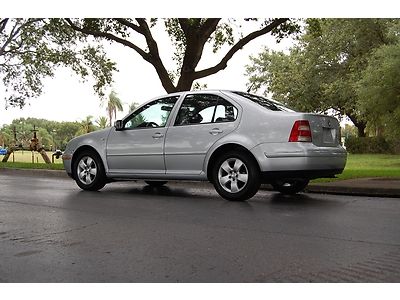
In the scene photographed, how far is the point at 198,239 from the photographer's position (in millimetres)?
4547

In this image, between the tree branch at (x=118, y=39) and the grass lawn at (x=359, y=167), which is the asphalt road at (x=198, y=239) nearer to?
the grass lawn at (x=359, y=167)

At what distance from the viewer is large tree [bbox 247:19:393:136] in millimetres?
31516

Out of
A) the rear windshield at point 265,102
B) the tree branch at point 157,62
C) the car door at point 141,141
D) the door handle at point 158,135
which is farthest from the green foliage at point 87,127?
the rear windshield at point 265,102

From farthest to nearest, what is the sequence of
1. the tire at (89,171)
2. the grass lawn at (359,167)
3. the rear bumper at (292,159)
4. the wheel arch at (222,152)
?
the grass lawn at (359,167)
the tire at (89,171)
the wheel arch at (222,152)
the rear bumper at (292,159)

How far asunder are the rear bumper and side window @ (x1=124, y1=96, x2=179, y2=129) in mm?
1882

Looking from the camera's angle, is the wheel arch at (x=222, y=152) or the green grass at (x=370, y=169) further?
the green grass at (x=370, y=169)

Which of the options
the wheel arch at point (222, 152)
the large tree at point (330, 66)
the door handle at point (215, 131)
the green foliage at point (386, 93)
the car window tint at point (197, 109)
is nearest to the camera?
the wheel arch at point (222, 152)

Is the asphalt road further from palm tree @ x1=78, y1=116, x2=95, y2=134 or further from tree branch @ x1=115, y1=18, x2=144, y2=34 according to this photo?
palm tree @ x1=78, y1=116, x2=95, y2=134

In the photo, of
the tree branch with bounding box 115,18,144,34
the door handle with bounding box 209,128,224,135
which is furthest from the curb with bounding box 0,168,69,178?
the door handle with bounding box 209,128,224,135

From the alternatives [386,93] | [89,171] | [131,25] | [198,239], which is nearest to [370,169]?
[386,93]

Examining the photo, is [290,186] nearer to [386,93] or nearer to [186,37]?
[186,37]

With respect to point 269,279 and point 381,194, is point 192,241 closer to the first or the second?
point 269,279

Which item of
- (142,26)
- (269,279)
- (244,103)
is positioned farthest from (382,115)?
(269,279)

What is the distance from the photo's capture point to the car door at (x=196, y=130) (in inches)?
291
